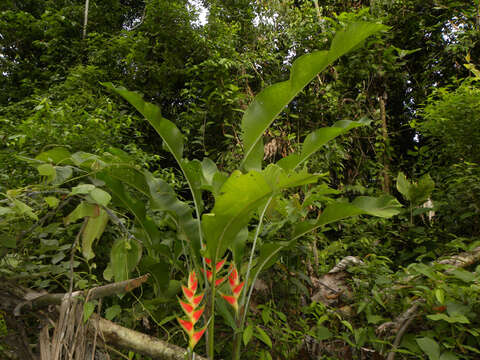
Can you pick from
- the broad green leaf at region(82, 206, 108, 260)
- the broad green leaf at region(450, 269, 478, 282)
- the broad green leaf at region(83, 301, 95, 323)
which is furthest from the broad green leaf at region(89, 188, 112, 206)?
the broad green leaf at region(450, 269, 478, 282)

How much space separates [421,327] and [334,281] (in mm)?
546

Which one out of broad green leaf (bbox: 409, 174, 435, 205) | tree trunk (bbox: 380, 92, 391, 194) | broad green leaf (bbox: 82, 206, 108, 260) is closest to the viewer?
broad green leaf (bbox: 82, 206, 108, 260)

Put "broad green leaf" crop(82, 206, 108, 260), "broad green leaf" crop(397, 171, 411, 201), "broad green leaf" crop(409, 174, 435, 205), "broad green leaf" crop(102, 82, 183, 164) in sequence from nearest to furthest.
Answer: "broad green leaf" crop(82, 206, 108, 260), "broad green leaf" crop(102, 82, 183, 164), "broad green leaf" crop(409, 174, 435, 205), "broad green leaf" crop(397, 171, 411, 201)

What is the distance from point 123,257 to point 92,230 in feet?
0.48

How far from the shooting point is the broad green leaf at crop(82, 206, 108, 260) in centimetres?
84

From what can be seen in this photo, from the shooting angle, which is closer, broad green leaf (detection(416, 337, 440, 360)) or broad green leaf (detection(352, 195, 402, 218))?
broad green leaf (detection(416, 337, 440, 360))

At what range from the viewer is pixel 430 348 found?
934mm

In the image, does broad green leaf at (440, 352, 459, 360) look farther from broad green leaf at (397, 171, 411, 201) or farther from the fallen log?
broad green leaf at (397, 171, 411, 201)

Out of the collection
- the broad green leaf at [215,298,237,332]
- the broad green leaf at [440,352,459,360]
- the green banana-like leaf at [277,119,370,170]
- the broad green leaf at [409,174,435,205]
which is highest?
the green banana-like leaf at [277,119,370,170]

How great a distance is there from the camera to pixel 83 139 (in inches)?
67.4

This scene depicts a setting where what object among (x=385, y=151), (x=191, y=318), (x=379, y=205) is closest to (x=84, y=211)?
(x=191, y=318)

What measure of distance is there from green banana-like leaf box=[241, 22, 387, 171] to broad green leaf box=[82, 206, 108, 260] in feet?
1.94

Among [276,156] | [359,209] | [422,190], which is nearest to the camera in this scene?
[359,209]

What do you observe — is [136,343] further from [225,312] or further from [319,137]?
[319,137]
